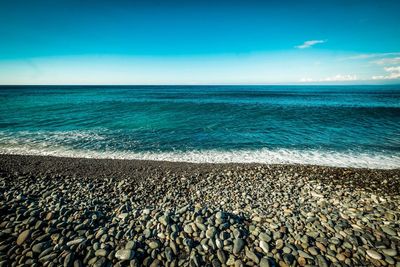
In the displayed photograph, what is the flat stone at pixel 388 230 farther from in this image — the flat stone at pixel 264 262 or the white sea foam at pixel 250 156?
the white sea foam at pixel 250 156

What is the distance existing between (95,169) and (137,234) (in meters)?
5.84

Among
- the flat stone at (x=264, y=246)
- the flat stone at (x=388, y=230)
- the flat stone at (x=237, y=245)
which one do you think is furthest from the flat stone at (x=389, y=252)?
the flat stone at (x=237, y=245)

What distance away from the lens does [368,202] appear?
233 inches

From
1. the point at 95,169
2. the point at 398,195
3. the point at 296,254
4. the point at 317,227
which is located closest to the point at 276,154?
the point at 398,195

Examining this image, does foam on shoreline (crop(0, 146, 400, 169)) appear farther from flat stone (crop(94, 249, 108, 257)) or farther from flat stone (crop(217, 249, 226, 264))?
flat stone (crop(94, 249, 108, 257))

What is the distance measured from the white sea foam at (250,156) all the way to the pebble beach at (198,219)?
7.98 ft

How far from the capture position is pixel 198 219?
15.7ft

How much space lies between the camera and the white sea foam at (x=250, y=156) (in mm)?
10477

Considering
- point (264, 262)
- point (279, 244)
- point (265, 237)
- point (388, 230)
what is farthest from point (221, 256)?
point (388, 230)

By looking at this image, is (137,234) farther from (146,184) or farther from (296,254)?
(296,254)

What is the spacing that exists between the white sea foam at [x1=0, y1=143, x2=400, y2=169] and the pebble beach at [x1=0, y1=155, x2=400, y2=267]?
2.43m

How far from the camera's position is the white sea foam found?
10.5 meters

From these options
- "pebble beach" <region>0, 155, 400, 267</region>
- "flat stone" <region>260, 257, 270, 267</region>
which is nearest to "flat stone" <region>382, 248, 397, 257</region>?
"pebble beach" <region>0, 155, 400, 267</region>

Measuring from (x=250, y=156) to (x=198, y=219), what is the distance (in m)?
7.51
